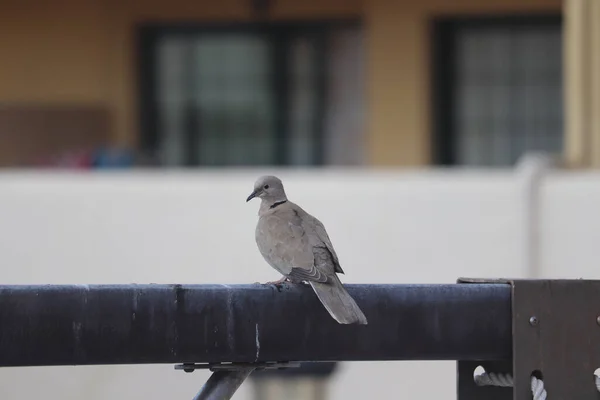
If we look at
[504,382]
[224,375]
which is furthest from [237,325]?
[504,382]

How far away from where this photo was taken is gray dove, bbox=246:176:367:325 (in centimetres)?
376

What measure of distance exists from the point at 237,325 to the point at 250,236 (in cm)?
510

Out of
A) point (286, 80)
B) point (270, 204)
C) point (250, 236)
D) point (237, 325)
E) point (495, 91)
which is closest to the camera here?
point (237, 325)

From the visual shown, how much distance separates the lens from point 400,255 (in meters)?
7.87

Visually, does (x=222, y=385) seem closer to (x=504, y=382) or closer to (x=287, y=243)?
(x=504, y=382)

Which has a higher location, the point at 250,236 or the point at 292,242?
the point at 292,242

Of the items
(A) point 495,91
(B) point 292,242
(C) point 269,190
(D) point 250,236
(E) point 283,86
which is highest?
(E) point 283,86

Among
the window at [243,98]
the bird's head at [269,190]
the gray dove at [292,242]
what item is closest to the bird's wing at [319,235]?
the gray dove at [292,242]

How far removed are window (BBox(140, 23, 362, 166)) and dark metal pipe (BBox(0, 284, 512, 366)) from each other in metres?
9.86

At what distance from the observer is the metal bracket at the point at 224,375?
2.87 meters

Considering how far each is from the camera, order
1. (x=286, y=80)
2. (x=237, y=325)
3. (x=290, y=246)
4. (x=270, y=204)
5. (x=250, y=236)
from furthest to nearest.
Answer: (x=286, y=80), (x=250, y=236), (x=270, y=204), (x=290, y=246), (x=237, y=325)

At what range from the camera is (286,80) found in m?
12.9

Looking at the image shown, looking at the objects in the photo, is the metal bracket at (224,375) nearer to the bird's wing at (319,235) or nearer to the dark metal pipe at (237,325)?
the dark metal pipe at (237,325)

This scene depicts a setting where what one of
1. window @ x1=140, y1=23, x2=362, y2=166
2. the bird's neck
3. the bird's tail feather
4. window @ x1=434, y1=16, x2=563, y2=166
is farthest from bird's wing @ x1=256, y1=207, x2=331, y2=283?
window @ x1=140, y1=23, x2=362, y2=166
